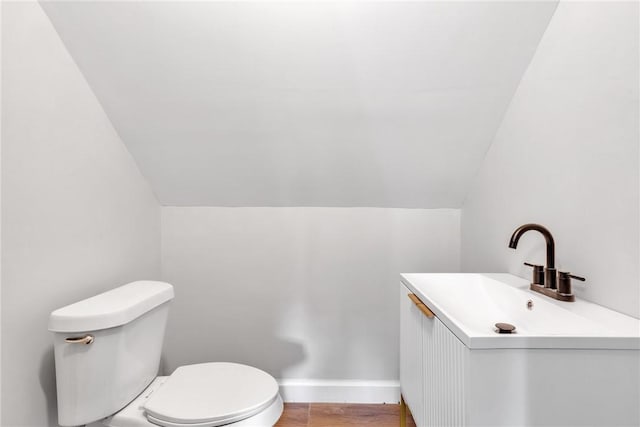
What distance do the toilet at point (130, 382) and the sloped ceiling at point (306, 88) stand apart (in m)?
0.73

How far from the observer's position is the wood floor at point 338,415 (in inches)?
72.5

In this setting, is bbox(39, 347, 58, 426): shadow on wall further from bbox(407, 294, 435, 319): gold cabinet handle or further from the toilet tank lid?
bbox(407, 294, 435, 319): gold cabinet handle

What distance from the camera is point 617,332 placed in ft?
2.68

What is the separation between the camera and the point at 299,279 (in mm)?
2053

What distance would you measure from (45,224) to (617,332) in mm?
1631

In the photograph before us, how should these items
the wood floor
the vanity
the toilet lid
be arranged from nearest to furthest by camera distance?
the vanity → the toilet lid → the wood floor

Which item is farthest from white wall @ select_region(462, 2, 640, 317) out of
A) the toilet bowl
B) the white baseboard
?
the toilet bowl

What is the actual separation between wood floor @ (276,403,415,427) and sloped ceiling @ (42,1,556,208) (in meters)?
1.09

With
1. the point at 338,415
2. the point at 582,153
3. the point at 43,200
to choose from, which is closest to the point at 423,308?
the point at 582,153

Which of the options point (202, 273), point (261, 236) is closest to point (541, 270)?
point (261, 236)

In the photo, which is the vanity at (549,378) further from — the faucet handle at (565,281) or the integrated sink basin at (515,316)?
the faucet handle at (565,281)

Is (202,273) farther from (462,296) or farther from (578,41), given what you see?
(578,41)

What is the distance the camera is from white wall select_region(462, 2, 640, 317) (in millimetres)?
983

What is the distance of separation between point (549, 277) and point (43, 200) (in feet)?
5.34
